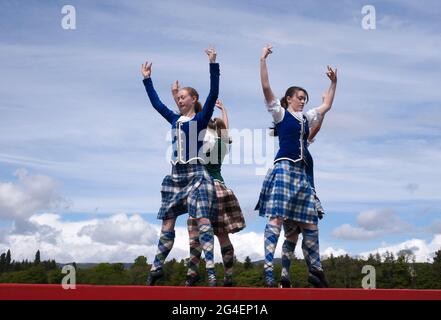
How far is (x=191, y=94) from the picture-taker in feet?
24.0

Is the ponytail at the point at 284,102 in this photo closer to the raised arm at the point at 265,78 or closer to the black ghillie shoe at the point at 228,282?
the raised arm at the point at 265,78

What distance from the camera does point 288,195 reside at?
6477 mm

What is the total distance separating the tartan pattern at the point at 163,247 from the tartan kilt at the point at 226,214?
77 cm

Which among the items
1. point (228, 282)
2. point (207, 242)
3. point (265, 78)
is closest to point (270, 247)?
point (207, 242)

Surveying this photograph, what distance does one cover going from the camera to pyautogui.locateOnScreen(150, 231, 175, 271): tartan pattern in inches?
265

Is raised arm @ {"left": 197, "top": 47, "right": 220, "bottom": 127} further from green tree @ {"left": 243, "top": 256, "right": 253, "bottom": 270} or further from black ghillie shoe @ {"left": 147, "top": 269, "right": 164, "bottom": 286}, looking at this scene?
green tree @ {"left": 243, "top": 256, "right": 253, "bottom": 270}

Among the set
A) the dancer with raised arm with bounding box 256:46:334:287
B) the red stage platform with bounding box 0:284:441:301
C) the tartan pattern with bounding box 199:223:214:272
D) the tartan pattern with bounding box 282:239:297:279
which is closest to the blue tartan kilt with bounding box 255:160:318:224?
the dancer with raised arm with bounding box 256:46:334:287

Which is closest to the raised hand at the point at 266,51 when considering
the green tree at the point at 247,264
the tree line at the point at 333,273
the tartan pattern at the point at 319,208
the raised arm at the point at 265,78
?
the raised arm at the point at 265,78

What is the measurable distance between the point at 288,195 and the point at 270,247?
0.54 m

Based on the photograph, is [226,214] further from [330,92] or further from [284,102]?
[330,92]

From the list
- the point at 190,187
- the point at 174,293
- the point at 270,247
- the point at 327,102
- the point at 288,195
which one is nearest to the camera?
the point at 174,293
